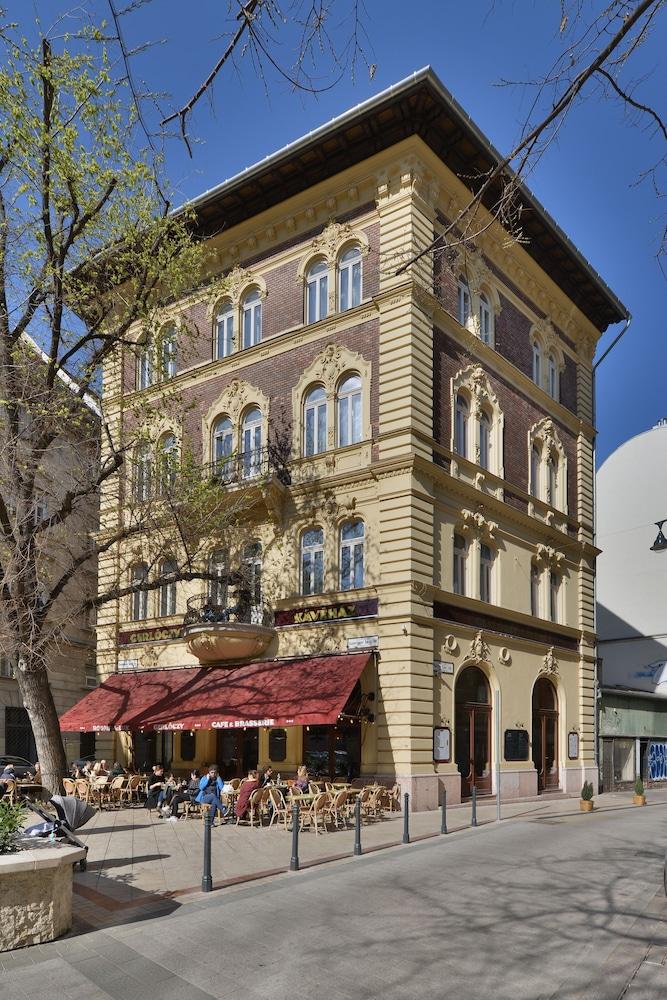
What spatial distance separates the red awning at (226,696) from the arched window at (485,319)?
11436 mm

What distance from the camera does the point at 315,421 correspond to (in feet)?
83.8

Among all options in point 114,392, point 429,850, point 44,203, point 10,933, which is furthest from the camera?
point 114,392

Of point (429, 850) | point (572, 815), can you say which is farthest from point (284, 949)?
point (572, 815)

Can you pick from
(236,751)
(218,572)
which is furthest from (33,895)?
(218,572)

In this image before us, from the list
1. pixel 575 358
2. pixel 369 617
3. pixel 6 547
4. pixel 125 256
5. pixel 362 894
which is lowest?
pixel 362 894

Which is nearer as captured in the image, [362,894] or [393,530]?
[362,894]

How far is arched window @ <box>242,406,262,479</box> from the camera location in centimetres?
2645

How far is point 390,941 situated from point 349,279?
19774 millimetres

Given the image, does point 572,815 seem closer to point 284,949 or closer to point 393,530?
point 393,530

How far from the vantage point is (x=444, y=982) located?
8.02m

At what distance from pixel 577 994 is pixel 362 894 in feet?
14.3

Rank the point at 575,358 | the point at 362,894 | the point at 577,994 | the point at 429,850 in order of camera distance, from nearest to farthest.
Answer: the point at 577,994, the point at 362,894, the point at 429,850, the point at 575,358

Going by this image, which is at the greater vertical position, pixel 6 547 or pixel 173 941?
pixel 6 547

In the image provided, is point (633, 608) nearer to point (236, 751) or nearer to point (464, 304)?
point (464, 304)
